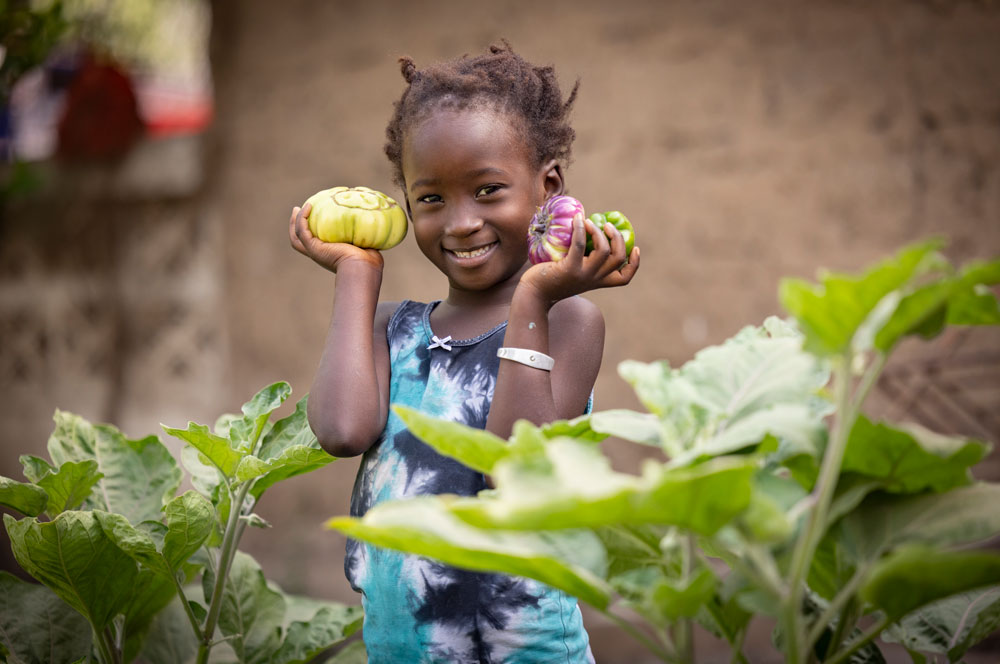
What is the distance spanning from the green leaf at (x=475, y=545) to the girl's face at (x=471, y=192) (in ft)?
2.42

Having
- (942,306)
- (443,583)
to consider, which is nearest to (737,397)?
(942,306)

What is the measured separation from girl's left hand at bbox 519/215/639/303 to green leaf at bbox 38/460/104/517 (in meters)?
0.83

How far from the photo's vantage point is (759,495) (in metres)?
0.90

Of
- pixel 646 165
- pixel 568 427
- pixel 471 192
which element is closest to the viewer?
pixel 568 427

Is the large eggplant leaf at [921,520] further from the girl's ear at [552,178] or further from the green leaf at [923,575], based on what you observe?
the girl's ear at [552,178]

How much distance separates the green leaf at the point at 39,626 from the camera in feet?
5.98

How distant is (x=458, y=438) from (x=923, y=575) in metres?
0.47

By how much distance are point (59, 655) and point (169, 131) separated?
12.4 ft

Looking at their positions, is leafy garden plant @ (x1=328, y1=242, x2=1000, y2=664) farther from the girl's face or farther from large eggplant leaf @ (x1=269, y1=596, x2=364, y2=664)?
large eggplant leaf @ (x1=269, y1=596, x2=364, y2=664)

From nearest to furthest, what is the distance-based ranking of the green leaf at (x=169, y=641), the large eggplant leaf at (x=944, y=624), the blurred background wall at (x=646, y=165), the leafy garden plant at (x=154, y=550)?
the large eggplant leaf at (x=944, y=624) < the leafy garden plant at (x=154, y=550) < the green leaf at (x=169, y=641) < the blurred background wall at (x=646, y=165)

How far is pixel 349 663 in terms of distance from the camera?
1903 mm

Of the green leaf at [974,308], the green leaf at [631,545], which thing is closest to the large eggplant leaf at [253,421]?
the green leaf at [631,545]

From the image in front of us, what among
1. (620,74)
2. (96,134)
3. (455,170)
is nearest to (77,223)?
(96,134)

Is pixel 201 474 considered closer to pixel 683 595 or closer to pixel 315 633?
pixel 315 633
